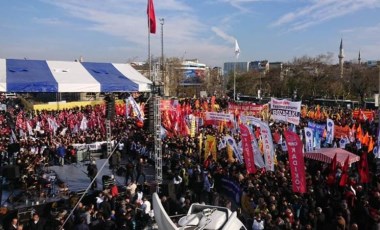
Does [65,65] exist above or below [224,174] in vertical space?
A: above

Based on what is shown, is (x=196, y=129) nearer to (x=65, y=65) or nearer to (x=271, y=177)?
(x=65, y=65)

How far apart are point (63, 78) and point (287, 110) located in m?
12.0

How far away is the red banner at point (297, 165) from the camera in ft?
34.8

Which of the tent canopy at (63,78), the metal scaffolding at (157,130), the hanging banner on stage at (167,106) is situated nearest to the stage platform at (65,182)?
the metal scaffolding at (157,130)

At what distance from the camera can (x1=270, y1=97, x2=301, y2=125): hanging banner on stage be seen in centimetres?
1739

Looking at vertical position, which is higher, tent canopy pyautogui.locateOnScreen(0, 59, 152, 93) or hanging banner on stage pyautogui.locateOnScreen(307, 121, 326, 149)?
tent canopy pyautogui.locateOnScreen(0, 59, 152, 93)

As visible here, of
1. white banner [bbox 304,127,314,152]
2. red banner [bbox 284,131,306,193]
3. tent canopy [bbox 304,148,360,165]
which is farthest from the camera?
white banner [bbox 304,127,314,152]

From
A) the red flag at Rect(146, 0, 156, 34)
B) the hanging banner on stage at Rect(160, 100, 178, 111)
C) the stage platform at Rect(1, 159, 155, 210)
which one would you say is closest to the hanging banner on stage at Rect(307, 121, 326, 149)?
the stage platform at Rect(1, 159, 155, 210)

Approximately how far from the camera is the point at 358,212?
973 centimetres

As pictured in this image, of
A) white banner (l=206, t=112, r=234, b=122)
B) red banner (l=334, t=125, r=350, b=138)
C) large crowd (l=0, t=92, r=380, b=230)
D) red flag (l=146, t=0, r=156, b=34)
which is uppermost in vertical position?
red flag (l=146, t=0, r=156, b=34)

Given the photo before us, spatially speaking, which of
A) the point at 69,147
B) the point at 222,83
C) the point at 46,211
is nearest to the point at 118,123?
the point at 69,147

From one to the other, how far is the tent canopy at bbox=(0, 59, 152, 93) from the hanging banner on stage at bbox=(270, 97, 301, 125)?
6465mm

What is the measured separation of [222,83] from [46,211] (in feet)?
295

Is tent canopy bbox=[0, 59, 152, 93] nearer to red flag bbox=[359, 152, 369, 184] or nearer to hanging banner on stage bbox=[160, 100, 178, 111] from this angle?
hanging banner on stage bbox=[160, 100, 178, 111]
